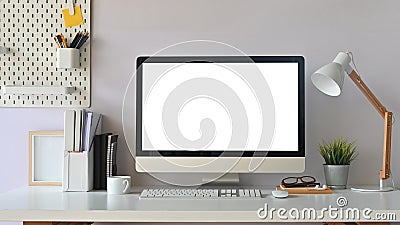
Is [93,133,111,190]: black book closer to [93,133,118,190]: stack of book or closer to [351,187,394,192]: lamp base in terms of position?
[93,133,118,190]: stack of book

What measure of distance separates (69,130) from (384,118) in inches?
46.4

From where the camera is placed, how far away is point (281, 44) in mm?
2590

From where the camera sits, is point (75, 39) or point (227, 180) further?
point (75, 39)

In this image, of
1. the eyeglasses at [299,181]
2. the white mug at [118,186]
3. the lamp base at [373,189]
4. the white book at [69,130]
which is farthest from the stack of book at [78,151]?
the lamp base at [373,189]

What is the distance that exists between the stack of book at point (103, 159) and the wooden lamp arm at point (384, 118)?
3.09 feet

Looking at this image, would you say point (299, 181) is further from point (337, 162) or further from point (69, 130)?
point (69, 130)

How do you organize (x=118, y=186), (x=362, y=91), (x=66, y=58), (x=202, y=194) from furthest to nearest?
(x=66, y=58), (x=362, y=91), (x=118, y=186), (x=202, y=194)

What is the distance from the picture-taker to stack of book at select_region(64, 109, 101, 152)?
2377mm

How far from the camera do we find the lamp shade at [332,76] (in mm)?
2318

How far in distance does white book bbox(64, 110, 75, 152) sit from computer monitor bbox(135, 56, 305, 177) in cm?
24

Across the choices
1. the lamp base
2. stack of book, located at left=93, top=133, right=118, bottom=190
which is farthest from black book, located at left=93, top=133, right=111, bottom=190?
the lamp base

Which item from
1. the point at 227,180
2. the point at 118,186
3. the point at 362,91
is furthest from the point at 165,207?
the point at 362,91

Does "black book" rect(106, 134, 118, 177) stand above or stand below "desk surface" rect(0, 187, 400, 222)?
above

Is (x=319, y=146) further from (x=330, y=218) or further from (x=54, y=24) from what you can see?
Result: (x=54, y=24)
